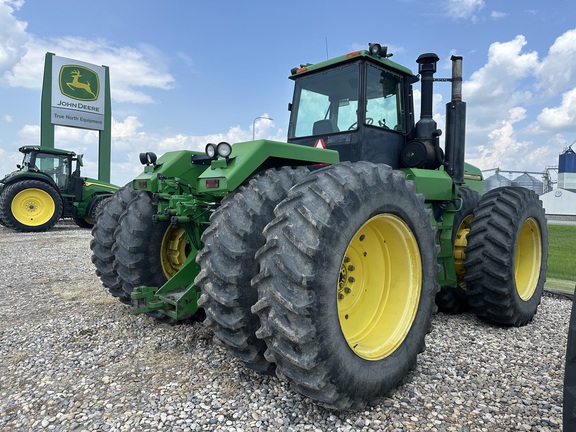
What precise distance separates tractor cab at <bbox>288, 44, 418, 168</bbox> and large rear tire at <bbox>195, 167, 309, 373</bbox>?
5.84 feet

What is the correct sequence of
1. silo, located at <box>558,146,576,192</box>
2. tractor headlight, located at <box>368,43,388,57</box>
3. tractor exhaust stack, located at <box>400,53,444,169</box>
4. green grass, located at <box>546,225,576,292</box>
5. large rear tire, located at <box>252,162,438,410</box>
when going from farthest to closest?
silo, located at <box>558,146,576,192</box> → green grass, located at <box>546,225,576,292</box> → tractor exhaust stack, located at <box>400,53,444,169</box> → tractor headlight, located at <box>368,43,388,57</box> → large rear tire, located at <box>252,162,438,410</box>

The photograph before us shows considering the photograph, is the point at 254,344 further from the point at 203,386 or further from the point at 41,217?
the point at 41,217

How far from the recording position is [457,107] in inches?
186

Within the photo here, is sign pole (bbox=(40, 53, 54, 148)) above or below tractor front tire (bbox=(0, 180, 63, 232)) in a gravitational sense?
above

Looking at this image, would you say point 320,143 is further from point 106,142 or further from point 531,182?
point 531,182

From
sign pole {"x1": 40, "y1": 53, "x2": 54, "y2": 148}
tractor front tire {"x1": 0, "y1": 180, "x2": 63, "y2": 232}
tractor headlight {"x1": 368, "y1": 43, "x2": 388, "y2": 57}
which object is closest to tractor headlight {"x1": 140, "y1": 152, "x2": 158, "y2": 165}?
tractor headlight {"x1": 368, "y1": 43, "x2": 388, "y2": 57}

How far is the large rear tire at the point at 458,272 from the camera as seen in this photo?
187 inches

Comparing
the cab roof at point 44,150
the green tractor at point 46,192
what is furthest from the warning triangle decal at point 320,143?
the cab roof at point 44,150

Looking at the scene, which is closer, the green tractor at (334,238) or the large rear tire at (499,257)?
the green tractor at (334,238)

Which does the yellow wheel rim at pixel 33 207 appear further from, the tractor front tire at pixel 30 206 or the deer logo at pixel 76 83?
the deer logo at pixel 76 83

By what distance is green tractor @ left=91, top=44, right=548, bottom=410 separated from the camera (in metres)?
2.39

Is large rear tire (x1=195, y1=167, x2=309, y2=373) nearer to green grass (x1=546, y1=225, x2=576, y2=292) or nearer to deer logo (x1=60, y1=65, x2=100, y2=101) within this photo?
green grass (x1=546, y1=225, x2=576, y2=292)

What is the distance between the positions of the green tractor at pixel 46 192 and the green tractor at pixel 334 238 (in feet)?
36.5

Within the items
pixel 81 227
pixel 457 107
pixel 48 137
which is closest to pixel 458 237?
pixel 457 107
